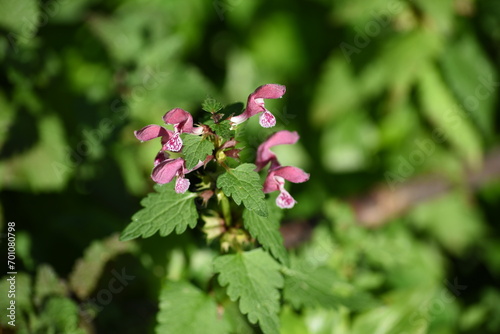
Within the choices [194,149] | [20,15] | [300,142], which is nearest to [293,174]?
[194,149]

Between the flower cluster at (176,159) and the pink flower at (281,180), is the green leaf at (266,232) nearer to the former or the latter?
the pink flower at (281,180)

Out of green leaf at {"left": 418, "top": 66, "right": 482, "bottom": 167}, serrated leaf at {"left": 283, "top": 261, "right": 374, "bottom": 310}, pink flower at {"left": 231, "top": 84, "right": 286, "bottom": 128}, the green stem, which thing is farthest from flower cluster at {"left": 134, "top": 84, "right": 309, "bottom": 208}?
green leaf at {"left": 418, "top": 66, "right": 482, "bottom": 167}

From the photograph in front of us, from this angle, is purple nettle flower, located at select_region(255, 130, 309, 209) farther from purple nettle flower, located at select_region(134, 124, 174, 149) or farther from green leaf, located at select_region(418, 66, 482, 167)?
green leaf, located at select_region(418, 66, 482, 167)

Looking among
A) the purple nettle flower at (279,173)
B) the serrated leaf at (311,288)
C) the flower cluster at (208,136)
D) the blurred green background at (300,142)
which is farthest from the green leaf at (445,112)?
the flower cluster at (208,136)

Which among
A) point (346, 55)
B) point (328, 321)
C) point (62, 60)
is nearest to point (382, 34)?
point (346, 55)

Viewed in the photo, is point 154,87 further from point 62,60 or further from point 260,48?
point 260,48

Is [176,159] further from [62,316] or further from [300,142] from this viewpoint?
[300,142]
